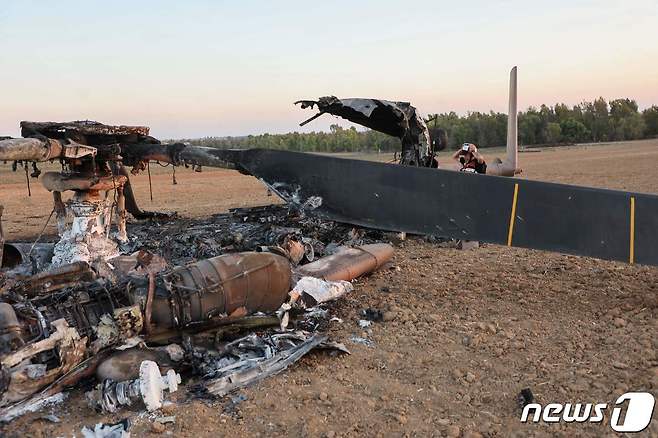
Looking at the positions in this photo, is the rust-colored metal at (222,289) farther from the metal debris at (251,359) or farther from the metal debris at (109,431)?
the metal debris at (109,431)

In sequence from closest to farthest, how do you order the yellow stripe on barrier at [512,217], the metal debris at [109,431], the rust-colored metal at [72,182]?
the metal debris at [109,431] < the yellow stripe on barrier at [512,217] < the rust-colored metal at [72,182]

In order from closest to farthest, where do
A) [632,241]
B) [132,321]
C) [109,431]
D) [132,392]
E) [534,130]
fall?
1. [109,431]
2. [132,392]
3. [132,321]
4. [632,241]
5. [534,130]

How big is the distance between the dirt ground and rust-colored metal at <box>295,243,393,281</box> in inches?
9.7

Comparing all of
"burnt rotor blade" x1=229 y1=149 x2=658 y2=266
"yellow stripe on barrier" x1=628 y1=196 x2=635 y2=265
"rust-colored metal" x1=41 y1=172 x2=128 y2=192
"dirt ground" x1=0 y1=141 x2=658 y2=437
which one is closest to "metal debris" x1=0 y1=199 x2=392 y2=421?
"dirt ground" x1=0 y1=141 x2=658 y2=437

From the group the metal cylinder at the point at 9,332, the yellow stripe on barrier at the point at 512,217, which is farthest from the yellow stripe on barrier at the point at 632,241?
the metal cylinder at the point at 9,332

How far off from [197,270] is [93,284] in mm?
1103

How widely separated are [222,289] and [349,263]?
2774mm

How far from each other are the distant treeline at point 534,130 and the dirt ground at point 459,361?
60954mm

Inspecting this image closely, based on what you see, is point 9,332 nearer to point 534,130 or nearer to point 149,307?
point 149,307

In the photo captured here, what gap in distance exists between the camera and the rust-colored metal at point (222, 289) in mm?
5930

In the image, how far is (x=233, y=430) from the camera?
4.60 m

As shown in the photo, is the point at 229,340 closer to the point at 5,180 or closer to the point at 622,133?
the point at 5,180

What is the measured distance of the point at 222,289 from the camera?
619cm

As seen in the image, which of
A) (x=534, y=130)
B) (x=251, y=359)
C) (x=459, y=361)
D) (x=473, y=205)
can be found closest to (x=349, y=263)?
(x=473, y=205)
